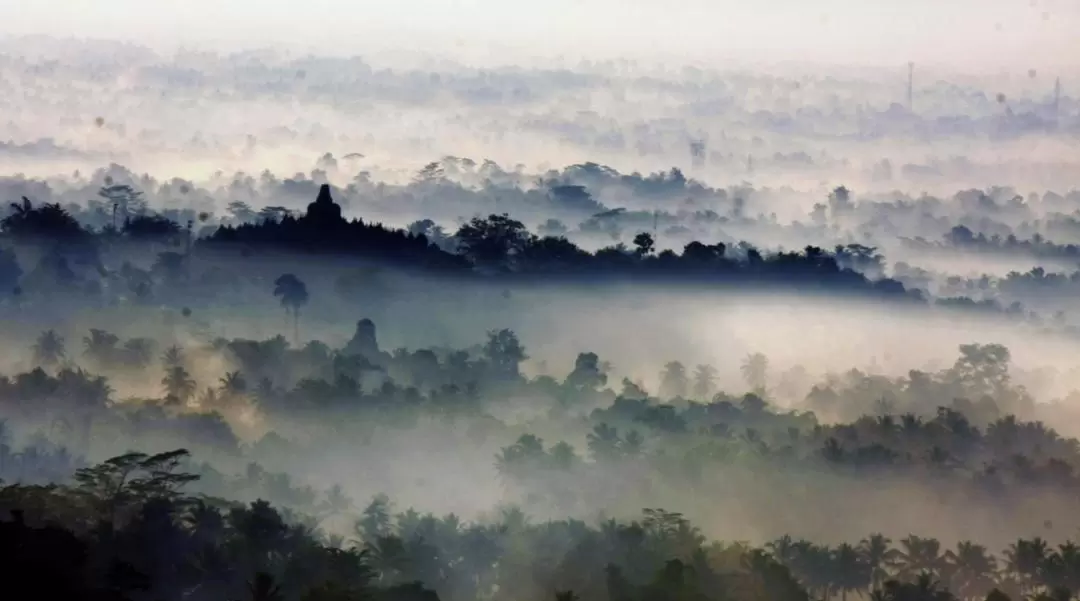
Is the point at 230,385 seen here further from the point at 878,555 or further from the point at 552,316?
the point at 878,555

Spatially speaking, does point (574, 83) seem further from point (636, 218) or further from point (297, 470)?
point (297, 470)

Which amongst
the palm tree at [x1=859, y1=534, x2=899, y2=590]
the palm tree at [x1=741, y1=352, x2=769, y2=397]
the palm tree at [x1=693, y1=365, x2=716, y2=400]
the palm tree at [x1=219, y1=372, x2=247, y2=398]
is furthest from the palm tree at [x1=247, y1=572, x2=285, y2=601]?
the palm tree at [x1=859, y1=534, x2=899, y2=590]

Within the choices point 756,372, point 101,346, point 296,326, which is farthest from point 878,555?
point 101,346

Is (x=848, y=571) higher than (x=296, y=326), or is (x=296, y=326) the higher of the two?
(x=296, y=326)

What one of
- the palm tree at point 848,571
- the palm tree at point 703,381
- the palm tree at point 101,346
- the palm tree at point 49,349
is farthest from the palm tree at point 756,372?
the palm tree at point 49,349

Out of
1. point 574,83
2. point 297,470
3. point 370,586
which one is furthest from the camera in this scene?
point 574,83

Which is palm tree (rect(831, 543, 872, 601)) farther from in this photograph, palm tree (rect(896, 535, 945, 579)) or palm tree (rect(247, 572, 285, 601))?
palm tree (rect(247, 572, 285, 601))

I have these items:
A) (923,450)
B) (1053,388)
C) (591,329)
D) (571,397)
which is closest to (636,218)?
(591,329)
